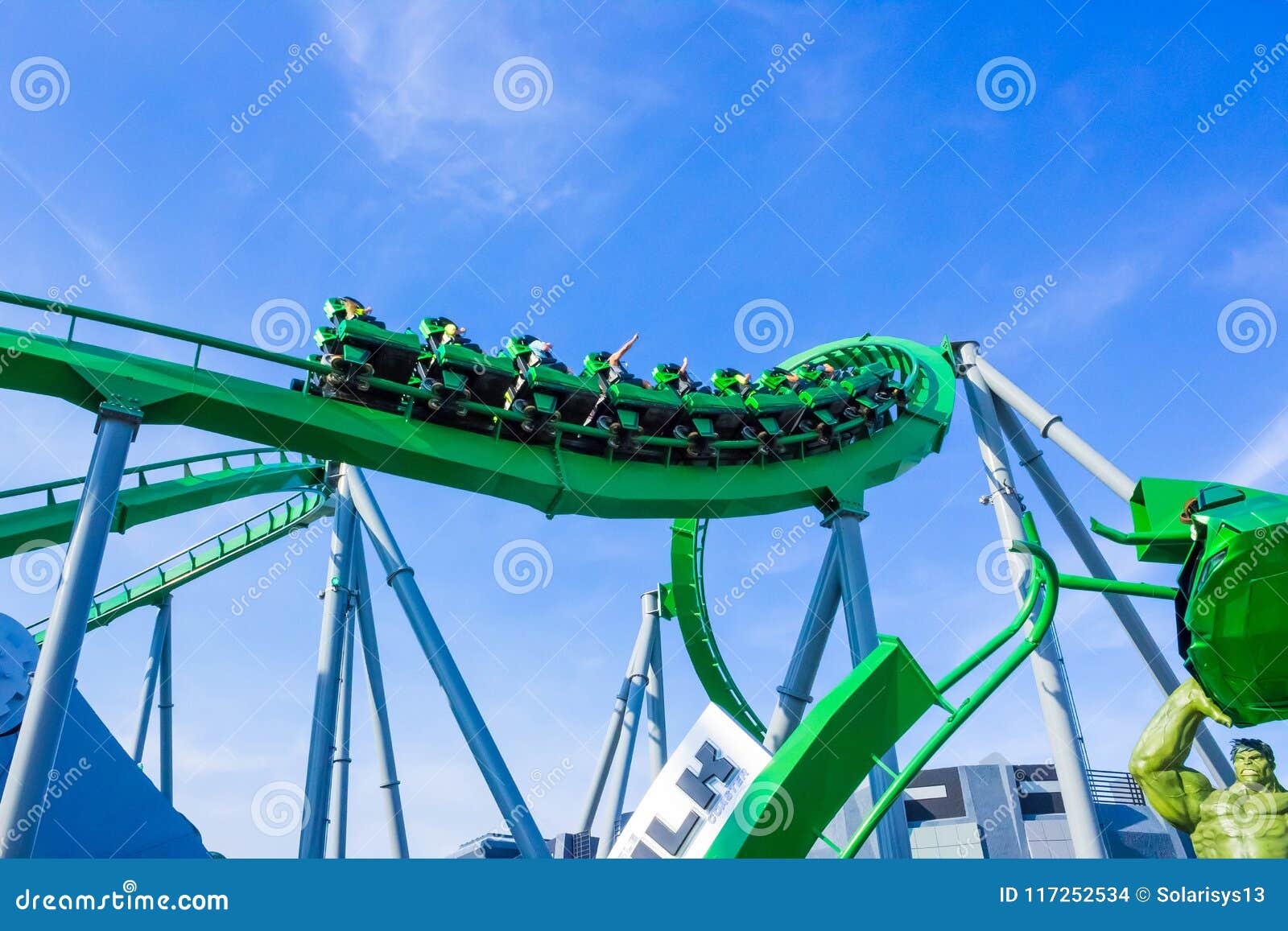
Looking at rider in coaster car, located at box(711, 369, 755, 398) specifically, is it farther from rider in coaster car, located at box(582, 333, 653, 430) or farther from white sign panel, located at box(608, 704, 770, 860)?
white sign panel, located at box(608, 704, 770, 860)

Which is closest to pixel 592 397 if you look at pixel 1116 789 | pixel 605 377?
pixel 605 377

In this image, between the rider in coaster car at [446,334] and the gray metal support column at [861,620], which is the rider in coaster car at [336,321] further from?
the gray metal support column at [861,620]

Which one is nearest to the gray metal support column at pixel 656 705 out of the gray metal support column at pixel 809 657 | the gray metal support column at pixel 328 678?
the gray metal support column at pixel 809 657

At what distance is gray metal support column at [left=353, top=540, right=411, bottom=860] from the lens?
1118cm

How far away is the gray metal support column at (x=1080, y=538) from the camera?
10.7m

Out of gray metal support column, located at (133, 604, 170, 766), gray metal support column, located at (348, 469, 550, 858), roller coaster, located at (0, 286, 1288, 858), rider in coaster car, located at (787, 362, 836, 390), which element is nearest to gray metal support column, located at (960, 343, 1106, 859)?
roller coaster, located at (0, 286, 1288, 858)

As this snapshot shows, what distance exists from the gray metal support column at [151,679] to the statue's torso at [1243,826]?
496 inches

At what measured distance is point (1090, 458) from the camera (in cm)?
1028

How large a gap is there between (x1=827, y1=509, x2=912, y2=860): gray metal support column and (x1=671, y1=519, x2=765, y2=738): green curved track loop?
9.98 ft

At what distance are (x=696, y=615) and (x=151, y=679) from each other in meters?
7.41
